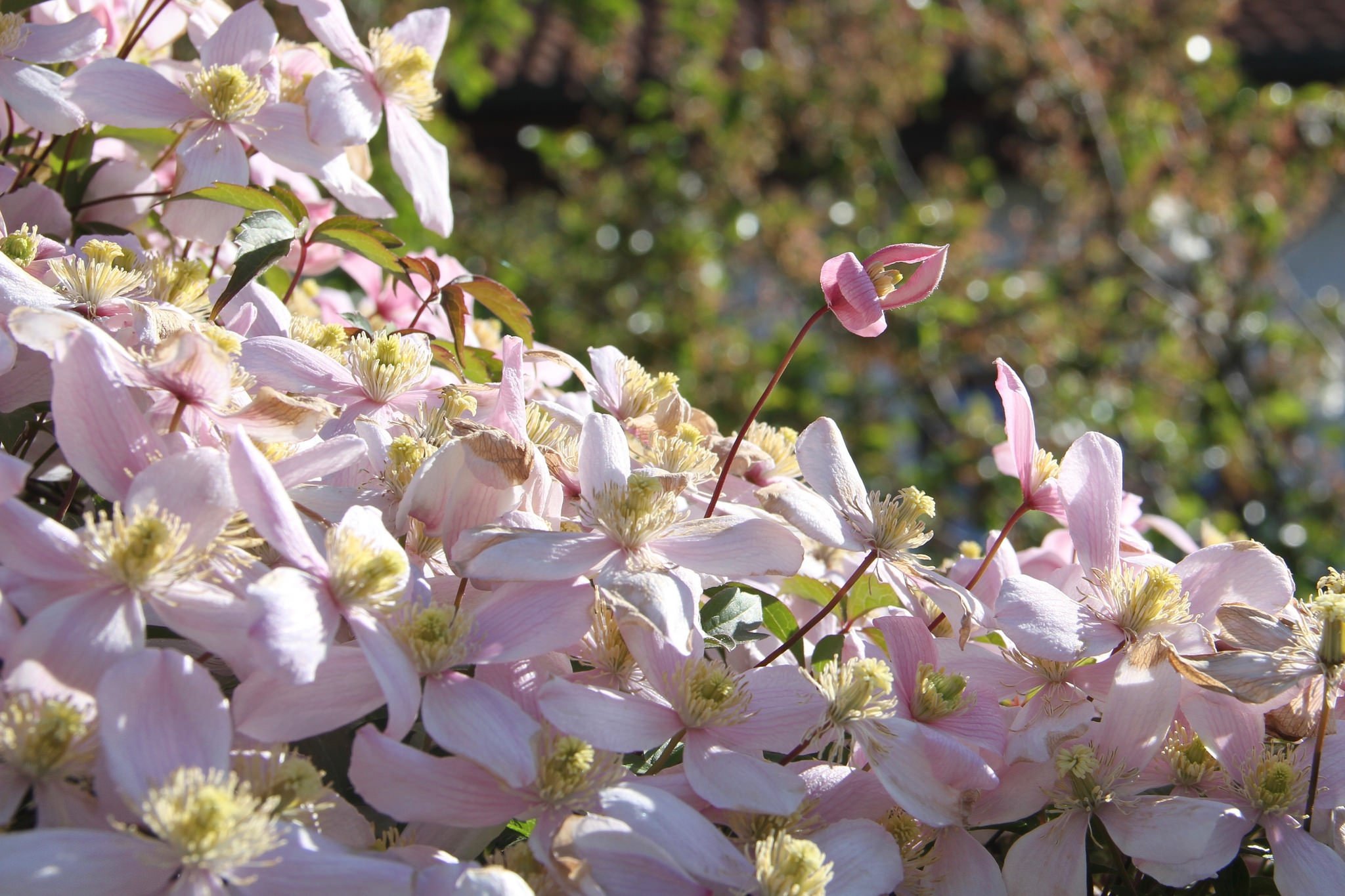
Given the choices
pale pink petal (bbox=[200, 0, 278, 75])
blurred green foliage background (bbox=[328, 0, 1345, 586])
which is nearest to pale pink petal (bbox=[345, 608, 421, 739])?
pale pink petal (bbox=[200, 0, 278, 75])

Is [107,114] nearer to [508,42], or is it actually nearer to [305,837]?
[305,837]

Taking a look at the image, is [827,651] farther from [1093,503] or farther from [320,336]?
[320,336]

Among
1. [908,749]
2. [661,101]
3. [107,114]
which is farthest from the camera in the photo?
[661,101]

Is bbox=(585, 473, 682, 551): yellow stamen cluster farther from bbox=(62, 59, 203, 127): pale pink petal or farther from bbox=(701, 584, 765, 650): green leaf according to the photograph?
bbox=(62, 59, 203, 127): pale pink petal

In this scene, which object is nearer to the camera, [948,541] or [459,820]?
[459,820]

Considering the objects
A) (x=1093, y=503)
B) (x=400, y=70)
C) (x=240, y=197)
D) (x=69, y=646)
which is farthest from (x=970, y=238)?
(x=69, y=646)

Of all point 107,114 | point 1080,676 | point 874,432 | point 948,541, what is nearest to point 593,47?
point 874,432
